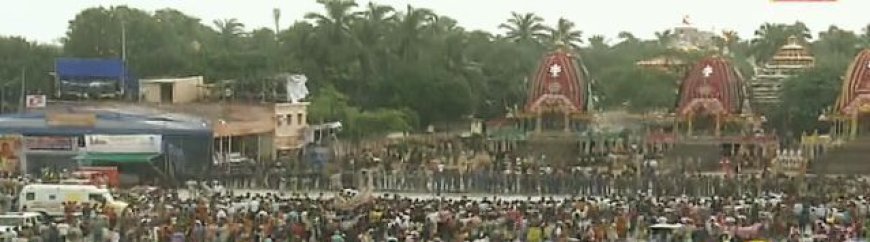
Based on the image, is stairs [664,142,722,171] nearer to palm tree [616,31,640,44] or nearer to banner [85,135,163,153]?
banner [85,135,163,153]

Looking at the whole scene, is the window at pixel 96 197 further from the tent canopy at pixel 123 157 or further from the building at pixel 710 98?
the building at pixel 710 98

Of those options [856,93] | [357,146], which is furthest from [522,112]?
[856,93]

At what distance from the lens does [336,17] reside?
189ft

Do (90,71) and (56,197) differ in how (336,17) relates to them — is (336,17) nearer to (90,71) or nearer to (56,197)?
(90,71)

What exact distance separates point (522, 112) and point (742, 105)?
19.3 ft

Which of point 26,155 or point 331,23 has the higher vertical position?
point 331,23

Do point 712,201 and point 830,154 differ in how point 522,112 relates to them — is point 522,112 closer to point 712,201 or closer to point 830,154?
point 830,154

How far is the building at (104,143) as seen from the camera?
36812 mm

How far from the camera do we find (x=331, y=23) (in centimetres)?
5775

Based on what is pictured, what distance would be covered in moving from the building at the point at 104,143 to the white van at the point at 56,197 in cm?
835

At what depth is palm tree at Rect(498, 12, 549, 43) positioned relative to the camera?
71.5 m

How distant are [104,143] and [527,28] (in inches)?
1428

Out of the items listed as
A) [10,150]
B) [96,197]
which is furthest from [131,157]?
[96,197]

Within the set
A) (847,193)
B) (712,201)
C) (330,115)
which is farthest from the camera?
(330,115)
